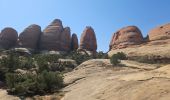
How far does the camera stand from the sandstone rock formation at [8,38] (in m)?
80.2

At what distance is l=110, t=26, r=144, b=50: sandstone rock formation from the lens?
65.6m

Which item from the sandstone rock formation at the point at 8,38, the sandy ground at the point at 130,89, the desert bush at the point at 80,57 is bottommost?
the sandy ground at the point at 130,89

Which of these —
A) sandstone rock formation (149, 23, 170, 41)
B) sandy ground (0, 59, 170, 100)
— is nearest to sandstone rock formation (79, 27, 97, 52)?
sandstone rock formation (149, 23, 170, 41)

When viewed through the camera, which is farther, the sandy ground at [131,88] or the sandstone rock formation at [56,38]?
the sandstone rock formation at [56,38]

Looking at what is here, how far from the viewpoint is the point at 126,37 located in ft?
221

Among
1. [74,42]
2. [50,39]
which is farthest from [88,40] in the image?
[50,39]

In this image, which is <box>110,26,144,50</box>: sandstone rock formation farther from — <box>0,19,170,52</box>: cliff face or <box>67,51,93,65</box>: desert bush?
<box>67,51,93,65</box>: desert bush

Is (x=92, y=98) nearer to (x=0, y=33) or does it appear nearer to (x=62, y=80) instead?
(x=62, y=80)

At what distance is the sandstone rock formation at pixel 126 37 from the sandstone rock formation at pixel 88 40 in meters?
7.73

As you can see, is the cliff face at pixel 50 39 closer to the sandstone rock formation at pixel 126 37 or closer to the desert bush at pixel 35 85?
the sandstone rock formation at pixel 126 37

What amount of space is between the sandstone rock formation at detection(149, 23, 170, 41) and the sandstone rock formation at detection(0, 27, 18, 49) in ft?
114

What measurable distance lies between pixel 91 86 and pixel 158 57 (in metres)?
27.6

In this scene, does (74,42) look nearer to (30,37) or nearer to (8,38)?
(30,37)

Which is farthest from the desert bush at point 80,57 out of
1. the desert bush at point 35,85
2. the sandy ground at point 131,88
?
the sandy ground at point 131,88
